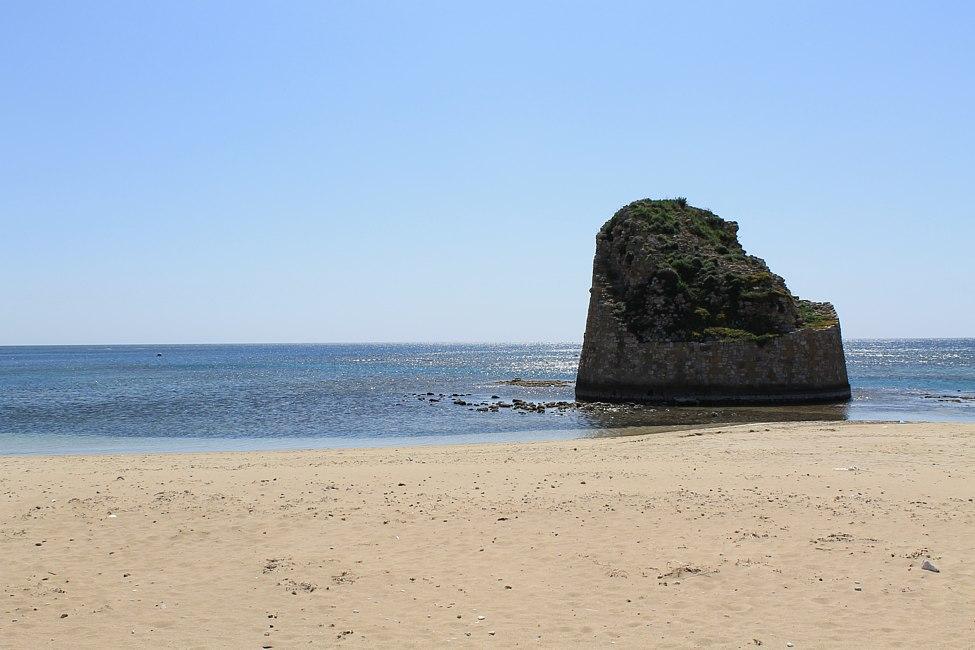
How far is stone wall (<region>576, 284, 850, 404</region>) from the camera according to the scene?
128 ft

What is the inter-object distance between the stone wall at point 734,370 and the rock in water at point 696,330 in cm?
5

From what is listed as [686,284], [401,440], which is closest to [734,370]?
[686,284]

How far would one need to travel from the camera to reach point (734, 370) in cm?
3906

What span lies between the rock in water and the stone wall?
52 millimetres

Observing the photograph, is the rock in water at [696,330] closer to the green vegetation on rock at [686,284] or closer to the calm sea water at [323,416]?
the green vegetation on rock at [686,284]

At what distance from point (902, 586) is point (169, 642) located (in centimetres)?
703

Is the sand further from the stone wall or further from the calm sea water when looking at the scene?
the stone wall

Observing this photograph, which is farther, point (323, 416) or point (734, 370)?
point (734, 370)

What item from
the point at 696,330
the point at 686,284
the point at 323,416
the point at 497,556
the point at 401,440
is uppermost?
the point at 686,284

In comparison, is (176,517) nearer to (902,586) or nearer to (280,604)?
(280,604)

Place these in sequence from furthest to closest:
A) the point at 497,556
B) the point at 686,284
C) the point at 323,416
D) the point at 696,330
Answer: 1. the point at 686,284
2. the point at 696,330
3. the point at 323,416
4. the point at 497,556

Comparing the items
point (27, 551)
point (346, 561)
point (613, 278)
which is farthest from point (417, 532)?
point (613, 278)

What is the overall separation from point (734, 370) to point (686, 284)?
696cm

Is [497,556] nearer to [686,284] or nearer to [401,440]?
[401,440]
